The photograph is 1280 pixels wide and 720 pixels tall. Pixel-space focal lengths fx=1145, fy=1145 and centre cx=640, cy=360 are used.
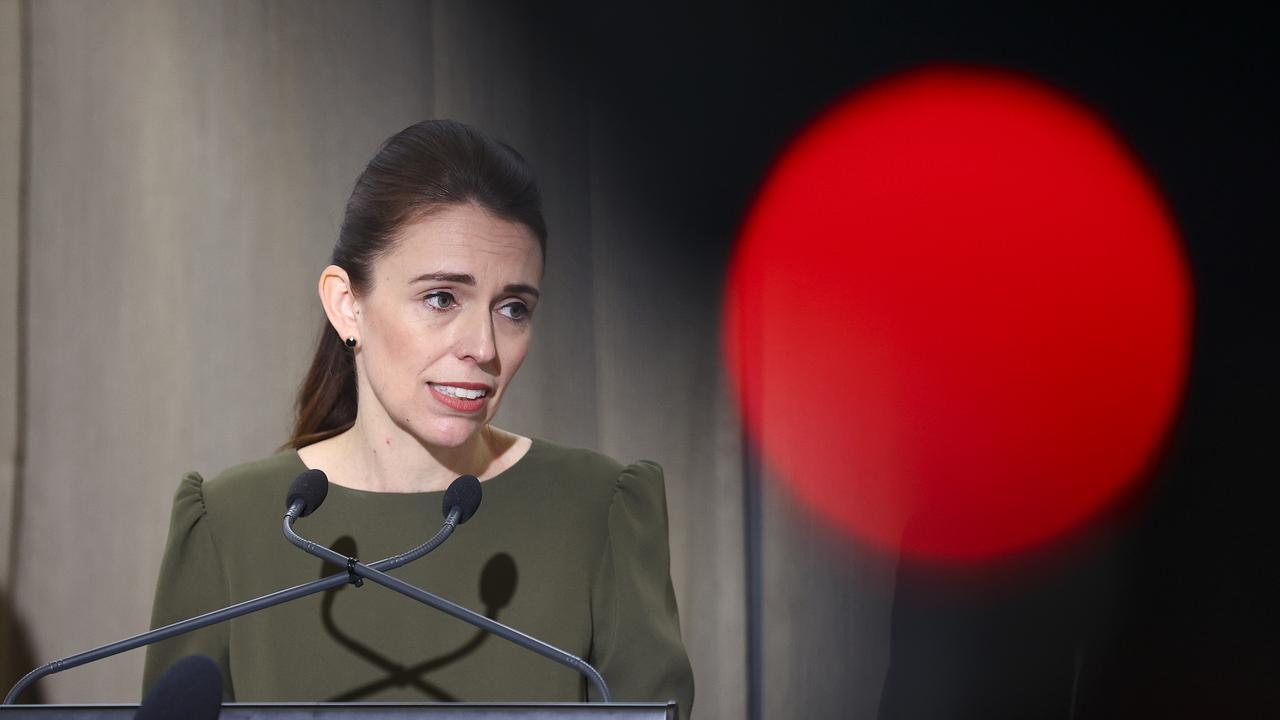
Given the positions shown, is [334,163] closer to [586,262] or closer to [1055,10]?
[586,262]

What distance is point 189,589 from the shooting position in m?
1.70

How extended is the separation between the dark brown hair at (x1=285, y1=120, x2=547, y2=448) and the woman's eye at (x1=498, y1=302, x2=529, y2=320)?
109mm

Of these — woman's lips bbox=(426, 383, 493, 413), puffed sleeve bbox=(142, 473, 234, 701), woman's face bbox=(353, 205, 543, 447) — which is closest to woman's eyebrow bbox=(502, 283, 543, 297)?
woman's face bbox=(353, 205, 543, 447)

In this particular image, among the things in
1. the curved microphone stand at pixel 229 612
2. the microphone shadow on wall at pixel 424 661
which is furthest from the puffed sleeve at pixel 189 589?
the curved microphone stand at pixel 229 612

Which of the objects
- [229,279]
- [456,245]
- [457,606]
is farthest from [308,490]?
[229,279]

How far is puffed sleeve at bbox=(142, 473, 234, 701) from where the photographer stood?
1.66 metres

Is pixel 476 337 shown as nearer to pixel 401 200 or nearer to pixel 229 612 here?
pixel 401 200

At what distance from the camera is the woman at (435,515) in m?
1.64

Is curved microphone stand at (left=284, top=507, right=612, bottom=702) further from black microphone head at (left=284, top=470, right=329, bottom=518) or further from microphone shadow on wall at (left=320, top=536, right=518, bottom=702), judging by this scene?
microphone shadow on wall at (left=320, top=536, right=518, bottom=702)

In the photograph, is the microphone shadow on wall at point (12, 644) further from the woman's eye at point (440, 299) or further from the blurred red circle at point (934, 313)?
the blurred red circle at point (934, 313)

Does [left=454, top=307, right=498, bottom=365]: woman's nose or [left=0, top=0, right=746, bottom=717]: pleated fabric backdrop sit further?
[left=0, top=0, right=746, bottom=717]: pleated fabric backdrop

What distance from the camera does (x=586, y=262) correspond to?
6.23 feet

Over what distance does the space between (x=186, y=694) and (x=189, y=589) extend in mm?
1043

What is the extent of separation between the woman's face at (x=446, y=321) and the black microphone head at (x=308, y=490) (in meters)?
0.34
